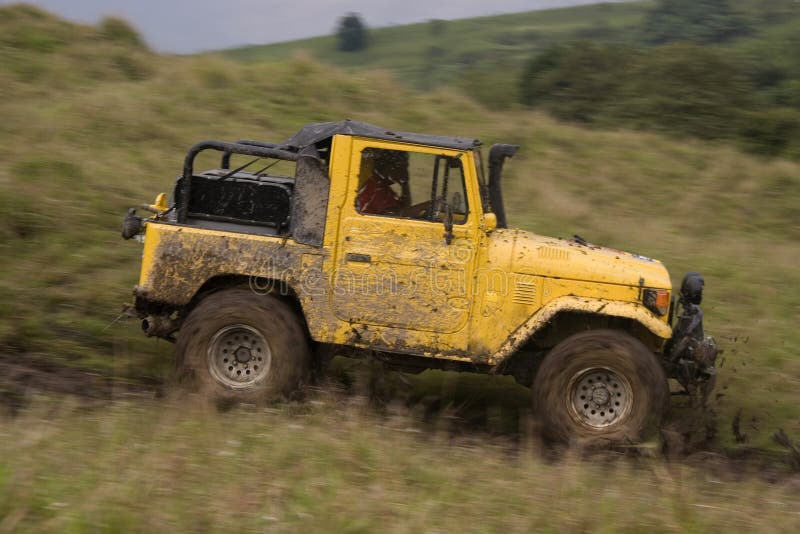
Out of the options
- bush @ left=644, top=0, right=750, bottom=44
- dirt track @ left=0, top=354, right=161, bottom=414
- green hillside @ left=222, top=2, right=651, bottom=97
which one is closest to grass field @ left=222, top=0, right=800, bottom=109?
green hillside @ left=222, top=2, right=651, bottom=97

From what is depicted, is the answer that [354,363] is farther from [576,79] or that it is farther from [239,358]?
[576,79]

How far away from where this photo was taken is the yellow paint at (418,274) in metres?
6.50

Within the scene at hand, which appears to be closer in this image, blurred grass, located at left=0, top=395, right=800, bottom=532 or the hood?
blurred grass, located at left=0, top=395, right=800, bottom=532

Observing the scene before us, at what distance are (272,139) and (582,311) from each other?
8778mm

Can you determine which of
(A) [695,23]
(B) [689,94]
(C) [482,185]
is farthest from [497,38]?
(C) [482,185]

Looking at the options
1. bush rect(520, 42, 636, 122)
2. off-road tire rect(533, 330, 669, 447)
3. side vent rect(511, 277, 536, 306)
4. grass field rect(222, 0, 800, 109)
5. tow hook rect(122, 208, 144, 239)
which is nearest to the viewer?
off-road tire rect(533, 330, 669, 447)

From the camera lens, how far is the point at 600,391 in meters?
6.55

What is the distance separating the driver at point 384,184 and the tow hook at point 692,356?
2334 mm

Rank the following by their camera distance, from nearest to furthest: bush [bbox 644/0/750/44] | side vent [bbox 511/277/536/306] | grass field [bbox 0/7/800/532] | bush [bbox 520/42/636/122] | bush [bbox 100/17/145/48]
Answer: grass field [bbox 0/7/800/532] → side vent [bbox 511/277/536/306] → bush [bbox 100/17/145/48] → bush [bbox 520/42/636/122] → bush [bbox 644/0/750/44]

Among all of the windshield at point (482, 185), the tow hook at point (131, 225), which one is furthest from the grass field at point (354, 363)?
the windshield at point (482, 185)

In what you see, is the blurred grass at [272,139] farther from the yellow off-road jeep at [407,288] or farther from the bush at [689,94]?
the bush at [689,94]

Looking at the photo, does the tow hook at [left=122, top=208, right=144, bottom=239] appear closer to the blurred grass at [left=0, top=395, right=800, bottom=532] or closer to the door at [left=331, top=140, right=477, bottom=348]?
the blurred grass at [left=0, top=395, right=800, bottom=532]

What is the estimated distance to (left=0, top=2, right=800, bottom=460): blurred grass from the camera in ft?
26.9

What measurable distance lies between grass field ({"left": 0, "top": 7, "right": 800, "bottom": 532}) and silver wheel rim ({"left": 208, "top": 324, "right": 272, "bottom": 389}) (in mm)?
515
